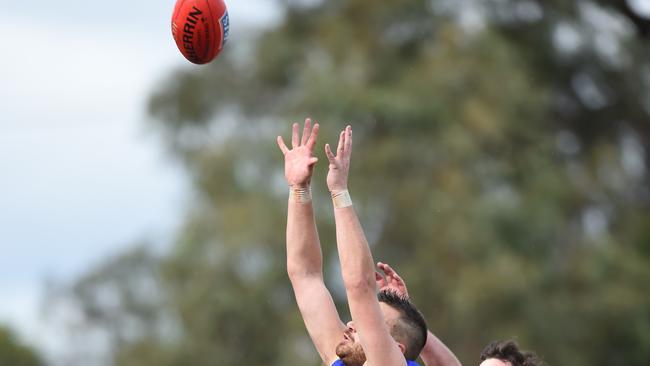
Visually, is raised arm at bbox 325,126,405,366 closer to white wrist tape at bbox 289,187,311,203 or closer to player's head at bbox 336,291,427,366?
player's head at bbox 336,291,427,366

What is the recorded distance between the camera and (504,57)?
1054 inches

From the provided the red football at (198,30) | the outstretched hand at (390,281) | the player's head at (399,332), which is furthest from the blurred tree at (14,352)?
the player's head at (399,332)

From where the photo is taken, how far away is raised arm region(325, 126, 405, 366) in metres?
6.37

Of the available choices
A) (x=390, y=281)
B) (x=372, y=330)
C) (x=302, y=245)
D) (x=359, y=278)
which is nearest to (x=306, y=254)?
(x=302, y=245)

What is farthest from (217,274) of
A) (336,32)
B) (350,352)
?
(350,352)

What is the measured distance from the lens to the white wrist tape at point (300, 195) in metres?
7.18

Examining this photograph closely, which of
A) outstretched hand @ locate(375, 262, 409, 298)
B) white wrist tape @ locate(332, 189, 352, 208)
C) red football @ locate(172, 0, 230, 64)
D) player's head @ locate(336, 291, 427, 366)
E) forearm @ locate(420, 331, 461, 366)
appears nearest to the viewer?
white wrist tape @ locate(332, 189, 352, 208)

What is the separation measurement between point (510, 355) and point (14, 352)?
43.4m

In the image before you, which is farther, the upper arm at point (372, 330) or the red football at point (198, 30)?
the red football at point (198, 30)

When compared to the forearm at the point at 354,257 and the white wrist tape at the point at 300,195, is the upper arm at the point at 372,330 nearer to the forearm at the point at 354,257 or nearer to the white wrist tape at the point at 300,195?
the forearm at the point at 354,257

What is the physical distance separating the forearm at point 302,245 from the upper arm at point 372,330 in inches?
38.5

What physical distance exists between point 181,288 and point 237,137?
2.91m

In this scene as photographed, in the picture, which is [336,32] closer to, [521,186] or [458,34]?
[458,34]

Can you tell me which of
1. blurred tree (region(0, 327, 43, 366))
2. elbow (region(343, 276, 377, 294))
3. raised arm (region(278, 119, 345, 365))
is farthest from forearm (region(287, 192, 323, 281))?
blurred tree (region(0, 327, 43, 366))
